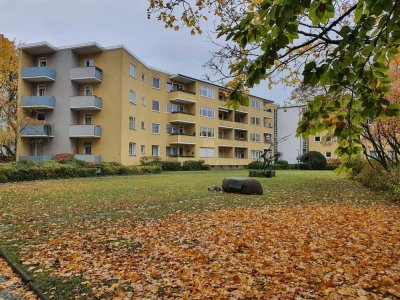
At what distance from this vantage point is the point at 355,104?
398cm

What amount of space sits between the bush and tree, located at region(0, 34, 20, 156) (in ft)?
126

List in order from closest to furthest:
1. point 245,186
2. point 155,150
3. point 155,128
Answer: point 245,186, point 155,150, point 155,128

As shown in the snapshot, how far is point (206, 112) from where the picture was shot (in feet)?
166

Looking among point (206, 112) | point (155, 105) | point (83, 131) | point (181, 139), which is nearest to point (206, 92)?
point (206, 112)

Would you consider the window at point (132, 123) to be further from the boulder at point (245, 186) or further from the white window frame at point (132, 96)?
the boulder at point (245, 186)

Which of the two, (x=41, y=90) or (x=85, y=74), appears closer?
(x=85, y=74)

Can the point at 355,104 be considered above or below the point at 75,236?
above

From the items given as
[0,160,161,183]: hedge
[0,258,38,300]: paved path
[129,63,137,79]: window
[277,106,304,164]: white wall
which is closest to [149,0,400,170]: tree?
[0,258,38,300]: paved path

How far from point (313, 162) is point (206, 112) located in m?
17.5

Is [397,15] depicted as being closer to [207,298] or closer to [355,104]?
[355,104]

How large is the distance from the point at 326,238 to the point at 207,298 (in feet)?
12.2

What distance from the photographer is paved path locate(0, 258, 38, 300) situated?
14.8ft

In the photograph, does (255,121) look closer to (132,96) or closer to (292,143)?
(292,143)

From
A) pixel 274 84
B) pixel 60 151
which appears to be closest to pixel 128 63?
pixel 60 151
